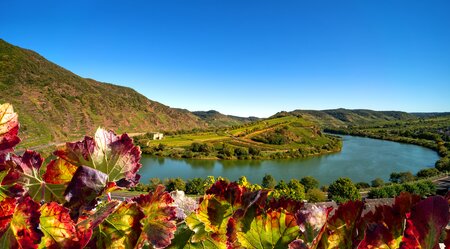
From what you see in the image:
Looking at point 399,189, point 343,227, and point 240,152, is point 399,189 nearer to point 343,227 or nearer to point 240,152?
point 240,152

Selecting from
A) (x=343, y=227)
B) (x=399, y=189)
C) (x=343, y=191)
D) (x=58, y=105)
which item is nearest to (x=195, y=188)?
(x=343, y=191)

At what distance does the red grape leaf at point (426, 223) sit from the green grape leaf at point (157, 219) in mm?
747

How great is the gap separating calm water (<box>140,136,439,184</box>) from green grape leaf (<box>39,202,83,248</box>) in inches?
2470

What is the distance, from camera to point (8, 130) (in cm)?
79

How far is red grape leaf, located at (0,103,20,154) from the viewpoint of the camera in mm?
782

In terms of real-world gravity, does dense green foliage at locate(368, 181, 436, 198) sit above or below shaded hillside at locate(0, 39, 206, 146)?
below

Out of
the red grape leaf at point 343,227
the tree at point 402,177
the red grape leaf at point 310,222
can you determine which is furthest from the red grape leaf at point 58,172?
the tree at point 402,177

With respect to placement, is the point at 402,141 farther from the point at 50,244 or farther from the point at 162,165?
the point at 50,244

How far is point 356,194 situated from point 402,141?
9672 centimetres

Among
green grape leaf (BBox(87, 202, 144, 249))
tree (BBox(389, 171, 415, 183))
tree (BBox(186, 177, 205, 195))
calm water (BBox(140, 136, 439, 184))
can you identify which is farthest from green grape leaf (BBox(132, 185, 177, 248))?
tree (BBox(389, 171, 415, 183))

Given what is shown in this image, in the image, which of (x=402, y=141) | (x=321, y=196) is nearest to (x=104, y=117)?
(x=321, y=196)

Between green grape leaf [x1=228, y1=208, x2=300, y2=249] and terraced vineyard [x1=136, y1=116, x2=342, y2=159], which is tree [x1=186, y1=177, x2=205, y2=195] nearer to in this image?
terraced vineyard [x1=136, y1=116, x2=342, y2=159]

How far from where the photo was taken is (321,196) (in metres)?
46.4

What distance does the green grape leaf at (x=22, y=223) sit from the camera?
72 centimetres
